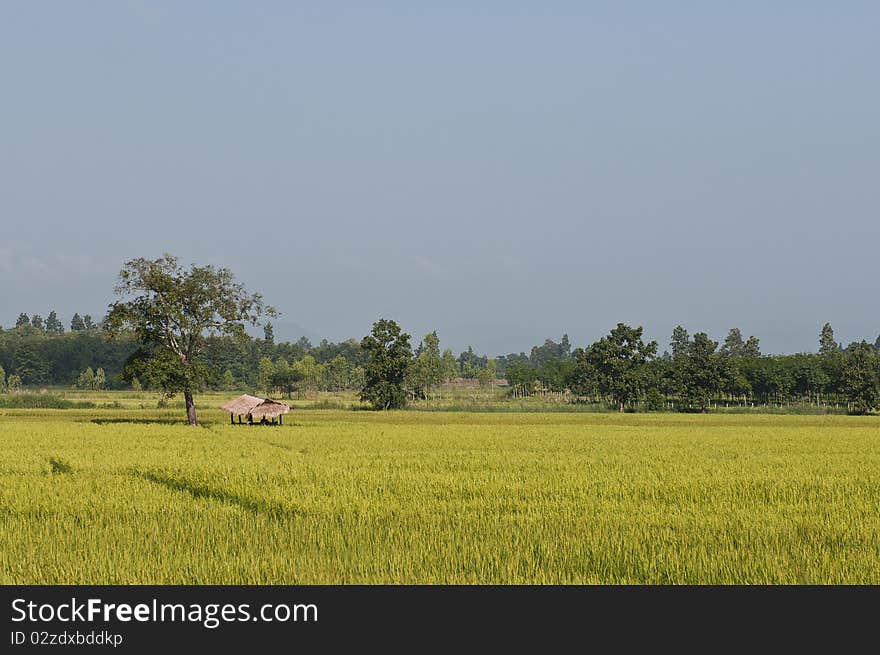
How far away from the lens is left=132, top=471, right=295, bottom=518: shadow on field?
14334 millimetres

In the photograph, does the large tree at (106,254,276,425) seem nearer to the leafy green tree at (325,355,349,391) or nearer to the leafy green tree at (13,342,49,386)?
the leafy green tree at (325,355,349,391)

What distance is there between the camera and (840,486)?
18188 millimetres

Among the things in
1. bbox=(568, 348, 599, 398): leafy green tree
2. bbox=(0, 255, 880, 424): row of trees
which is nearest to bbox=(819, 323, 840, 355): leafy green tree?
bbox=(0, 255, 880, 424): row of trees

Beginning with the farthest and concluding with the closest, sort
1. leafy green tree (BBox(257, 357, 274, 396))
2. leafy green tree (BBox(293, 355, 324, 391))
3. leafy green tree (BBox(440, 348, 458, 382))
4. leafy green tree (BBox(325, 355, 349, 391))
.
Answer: leafy green tree (BBox(325, 355, 349, 391)) < leafy green tree (BBox(440, 348, 458, 382)) < leafy green tree (BBox(257, 357, 274, 396)) < leafy green tree (BBox(293, 355, 324, 391))

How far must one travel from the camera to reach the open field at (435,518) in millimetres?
9352

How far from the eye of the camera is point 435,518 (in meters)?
12.9

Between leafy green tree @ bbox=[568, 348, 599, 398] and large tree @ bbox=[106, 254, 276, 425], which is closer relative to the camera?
large tree @ bbox=[106, 254, 276, 425]

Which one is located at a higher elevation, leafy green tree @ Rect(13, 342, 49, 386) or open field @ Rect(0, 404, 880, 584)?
leafy green tree @ Rect(13, 342, 49, 386)

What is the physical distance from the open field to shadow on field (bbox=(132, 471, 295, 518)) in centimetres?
6

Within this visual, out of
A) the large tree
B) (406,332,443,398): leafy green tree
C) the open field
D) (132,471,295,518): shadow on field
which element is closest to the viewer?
the open field

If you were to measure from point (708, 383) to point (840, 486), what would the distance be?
256ft

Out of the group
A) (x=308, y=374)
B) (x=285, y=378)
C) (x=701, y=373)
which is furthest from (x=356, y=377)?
(x=701, y=373)

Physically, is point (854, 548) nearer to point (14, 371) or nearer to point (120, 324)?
point (120, 324)

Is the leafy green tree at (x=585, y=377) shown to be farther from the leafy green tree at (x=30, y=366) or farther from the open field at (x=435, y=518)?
the leafy green tree at (x=30, y=366)
